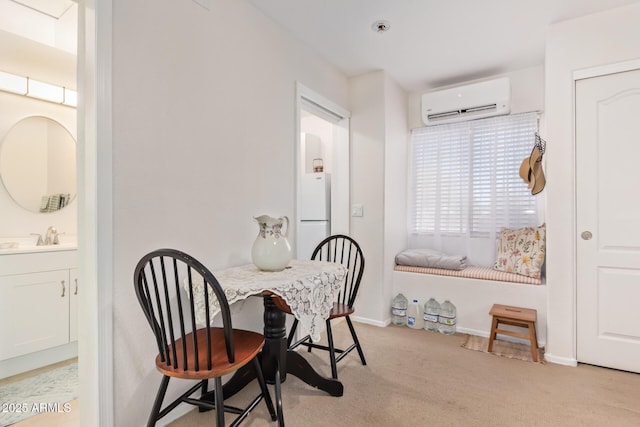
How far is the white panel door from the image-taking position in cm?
227

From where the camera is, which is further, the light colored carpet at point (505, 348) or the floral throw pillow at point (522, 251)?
the floral throw pillow at point (522, 251)

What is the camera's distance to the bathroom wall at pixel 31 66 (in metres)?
2.37

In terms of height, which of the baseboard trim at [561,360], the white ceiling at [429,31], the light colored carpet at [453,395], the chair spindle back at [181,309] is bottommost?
the light colored carpet at [453,395]

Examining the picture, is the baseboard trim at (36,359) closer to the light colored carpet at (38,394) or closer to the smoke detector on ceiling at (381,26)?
the light colored carpet at (38,394)

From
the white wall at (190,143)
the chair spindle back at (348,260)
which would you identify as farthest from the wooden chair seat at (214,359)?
the chair spindle back at (348,260)

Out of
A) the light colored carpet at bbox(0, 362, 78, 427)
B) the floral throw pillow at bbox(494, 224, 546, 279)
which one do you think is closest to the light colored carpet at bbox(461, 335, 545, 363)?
the floral throw pillow at bbox(494, 224, 546, 279)

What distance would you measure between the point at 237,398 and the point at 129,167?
143 centimetres

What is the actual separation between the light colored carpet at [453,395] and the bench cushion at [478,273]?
667mm

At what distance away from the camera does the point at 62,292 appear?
2506mm

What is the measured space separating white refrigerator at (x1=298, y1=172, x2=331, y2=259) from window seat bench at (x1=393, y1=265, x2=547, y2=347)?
2.92 feet

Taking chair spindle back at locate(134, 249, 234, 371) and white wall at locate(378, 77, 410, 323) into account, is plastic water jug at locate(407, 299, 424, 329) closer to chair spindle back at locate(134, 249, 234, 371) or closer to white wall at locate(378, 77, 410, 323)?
white wall at locate(378, 77, 410, 323)

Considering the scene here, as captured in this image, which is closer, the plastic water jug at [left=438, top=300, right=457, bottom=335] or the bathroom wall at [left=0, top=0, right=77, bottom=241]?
the bathroom wall at [left=0, top=0, right=77, bottom=241]

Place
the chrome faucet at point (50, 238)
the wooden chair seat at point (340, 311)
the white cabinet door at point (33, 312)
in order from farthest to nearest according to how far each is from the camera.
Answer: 1. the chrome faucet at point (50, 238)
2. the white cabinet door at point (33, 312)
3. the wooden chair seat at point (340, 311)

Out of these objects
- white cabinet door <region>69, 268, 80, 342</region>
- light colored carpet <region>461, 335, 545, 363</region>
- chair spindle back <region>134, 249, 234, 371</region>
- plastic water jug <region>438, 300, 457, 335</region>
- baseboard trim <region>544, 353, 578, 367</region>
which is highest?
chair spindle back <region>134, 249, 234, 371</region>
